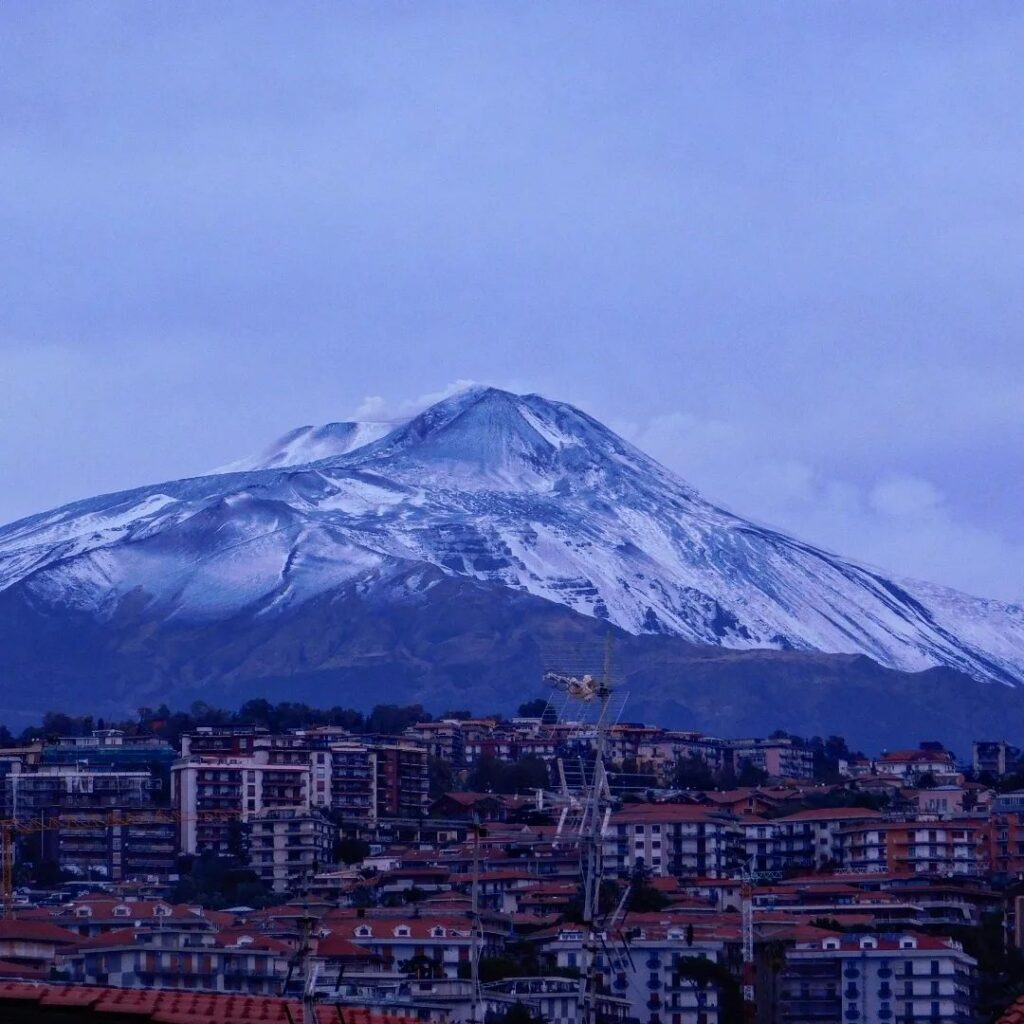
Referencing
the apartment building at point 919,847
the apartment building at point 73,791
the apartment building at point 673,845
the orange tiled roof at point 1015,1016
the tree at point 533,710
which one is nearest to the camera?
the orange tiled roof at point 1015,1016

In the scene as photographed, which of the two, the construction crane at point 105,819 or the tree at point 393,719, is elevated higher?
the tree at point 393,719

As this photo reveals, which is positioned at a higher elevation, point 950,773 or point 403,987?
point 950,773

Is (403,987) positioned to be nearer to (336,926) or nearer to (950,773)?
(336,926)

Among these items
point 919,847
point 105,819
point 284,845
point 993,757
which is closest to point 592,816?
point 919,847

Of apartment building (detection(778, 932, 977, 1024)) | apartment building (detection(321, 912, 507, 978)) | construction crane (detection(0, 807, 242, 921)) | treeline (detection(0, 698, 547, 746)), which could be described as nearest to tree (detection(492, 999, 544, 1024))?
apartment building (detection(321, 912, 507, 978))

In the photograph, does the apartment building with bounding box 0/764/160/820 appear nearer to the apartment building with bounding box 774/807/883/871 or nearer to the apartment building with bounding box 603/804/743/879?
the apartment building with bounding box 603/804/743/879

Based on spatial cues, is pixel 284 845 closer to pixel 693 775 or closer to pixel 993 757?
pixel 693 775

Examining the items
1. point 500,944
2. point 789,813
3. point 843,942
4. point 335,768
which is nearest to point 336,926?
point 500,944

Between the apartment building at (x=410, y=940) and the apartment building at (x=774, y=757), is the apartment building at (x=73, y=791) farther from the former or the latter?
the apartment building at (x=410, y=940)

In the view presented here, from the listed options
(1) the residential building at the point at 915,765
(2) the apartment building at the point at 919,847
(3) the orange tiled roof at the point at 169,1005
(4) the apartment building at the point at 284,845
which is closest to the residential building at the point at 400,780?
(4) the apartment building at the point at 284,845
